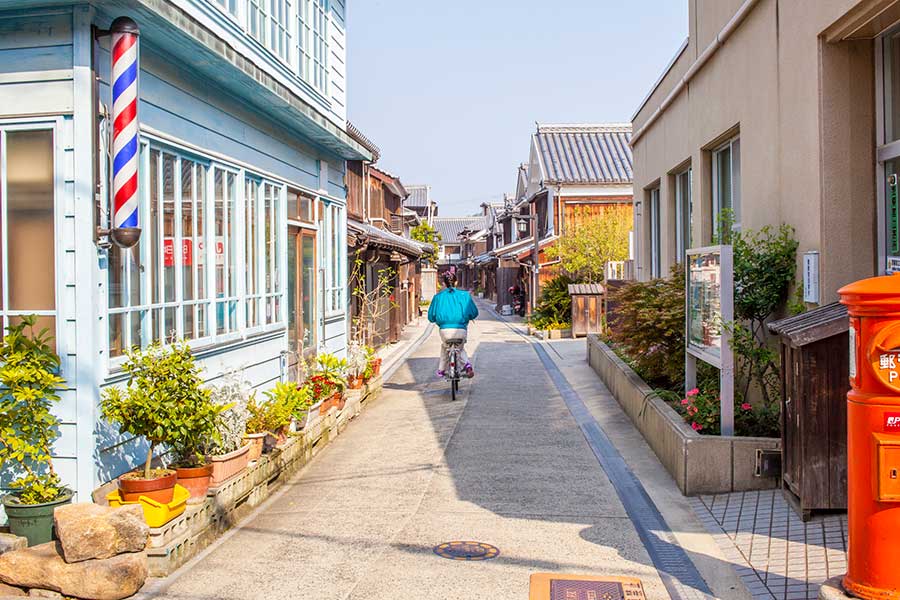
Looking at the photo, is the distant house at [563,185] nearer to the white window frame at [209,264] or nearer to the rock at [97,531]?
the white window frame at [209,264]

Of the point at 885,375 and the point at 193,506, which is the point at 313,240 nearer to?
the point at 193,506

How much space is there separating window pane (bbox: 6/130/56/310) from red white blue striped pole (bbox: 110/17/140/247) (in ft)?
1.45

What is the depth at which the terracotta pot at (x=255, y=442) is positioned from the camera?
768 cm

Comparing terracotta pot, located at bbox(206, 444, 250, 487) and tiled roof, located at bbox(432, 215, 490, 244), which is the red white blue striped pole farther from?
tiled roof, located at bbox(432, 215, 490, 244)

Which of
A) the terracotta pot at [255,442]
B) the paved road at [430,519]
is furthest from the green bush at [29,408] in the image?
the terracotta pot at [255,442]

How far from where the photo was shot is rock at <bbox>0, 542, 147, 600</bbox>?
5.29 m

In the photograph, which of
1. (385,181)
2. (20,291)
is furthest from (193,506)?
(385,181)

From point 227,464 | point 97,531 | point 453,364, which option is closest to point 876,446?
point 97,531

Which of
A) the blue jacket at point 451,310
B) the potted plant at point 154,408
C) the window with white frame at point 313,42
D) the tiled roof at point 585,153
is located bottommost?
the potted plant at point 154,408

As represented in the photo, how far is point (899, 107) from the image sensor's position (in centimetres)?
693

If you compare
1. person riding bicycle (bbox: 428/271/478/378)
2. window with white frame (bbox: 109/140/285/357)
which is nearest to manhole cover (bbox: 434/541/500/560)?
window with white frame (bbox: 109/140/285/357)

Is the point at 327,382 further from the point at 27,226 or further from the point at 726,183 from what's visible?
the point at 726,183

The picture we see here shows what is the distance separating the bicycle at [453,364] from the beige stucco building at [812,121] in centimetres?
446

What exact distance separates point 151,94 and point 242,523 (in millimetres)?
3439
